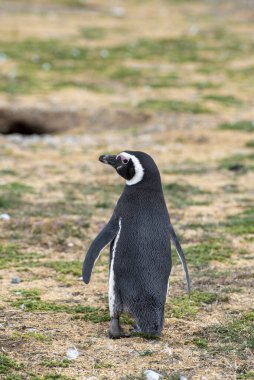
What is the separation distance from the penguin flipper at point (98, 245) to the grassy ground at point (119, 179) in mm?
389

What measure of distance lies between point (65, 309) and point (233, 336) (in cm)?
116

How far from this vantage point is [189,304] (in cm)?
548

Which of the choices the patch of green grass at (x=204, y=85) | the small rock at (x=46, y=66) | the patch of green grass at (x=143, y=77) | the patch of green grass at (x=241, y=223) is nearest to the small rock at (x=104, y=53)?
the patch of green grass at (x=143, y=77)

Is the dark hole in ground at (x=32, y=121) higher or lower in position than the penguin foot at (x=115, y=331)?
lower

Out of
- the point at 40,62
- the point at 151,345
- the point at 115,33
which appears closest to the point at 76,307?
the point at 151,345

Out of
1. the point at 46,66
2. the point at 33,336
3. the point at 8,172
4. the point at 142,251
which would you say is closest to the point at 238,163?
the point at 8,172

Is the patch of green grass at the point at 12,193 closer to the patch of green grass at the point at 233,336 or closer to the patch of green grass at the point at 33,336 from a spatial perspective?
the patch of green grass at the point at 33,336

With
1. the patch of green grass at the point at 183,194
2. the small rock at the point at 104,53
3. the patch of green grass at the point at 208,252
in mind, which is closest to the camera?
the patch of green grass at the point at 208,252

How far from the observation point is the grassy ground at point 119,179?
466 cm

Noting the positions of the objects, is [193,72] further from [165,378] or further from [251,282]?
[165,378]

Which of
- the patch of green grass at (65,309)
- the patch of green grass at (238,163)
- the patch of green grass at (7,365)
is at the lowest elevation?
the patch of green grass at (238,163)

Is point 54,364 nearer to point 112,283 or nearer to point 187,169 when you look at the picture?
point 112,283

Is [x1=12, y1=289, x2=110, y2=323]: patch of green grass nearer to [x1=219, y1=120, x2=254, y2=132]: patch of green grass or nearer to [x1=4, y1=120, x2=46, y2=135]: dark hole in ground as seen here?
[x1=219, y1=120, x2=254, y2=132]: patch of green grass

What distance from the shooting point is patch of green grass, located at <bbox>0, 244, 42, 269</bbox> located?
21.2ft
